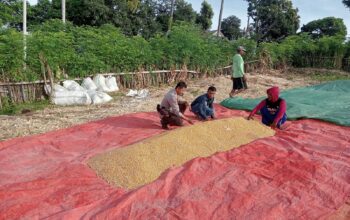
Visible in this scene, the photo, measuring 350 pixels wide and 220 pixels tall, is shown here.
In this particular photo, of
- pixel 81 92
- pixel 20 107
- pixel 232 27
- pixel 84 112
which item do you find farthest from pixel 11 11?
pixel 232 27

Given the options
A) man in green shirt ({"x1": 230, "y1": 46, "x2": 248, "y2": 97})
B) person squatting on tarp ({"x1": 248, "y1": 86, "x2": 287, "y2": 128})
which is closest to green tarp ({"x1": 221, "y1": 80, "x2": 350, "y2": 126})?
person squatting on tarp ({"x1": 248, "y1": 86, "x2": 287, "y2": 128})

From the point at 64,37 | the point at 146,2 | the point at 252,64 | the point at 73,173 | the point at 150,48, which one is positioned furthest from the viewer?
the point at 146,2

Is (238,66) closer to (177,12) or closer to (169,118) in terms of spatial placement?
(169,118)

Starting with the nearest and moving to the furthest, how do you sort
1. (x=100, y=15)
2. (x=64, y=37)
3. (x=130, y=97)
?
(x=64, y=37)
(x=130, y=97)
(x=100, y=15)

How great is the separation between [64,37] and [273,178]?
21.4ft

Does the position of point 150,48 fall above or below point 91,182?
above

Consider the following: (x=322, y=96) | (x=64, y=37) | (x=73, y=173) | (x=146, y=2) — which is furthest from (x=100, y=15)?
(x=73, y=173)

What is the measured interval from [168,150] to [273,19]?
26.4m

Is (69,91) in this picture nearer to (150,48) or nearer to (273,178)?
(150,48)

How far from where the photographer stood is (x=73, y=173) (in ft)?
11.6

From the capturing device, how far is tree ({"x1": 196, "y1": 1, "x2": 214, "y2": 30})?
88.1 feet

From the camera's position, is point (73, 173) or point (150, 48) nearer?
point (73, 173)

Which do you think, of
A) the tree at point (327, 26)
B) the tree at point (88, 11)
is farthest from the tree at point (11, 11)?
the tree at point (327, 26)

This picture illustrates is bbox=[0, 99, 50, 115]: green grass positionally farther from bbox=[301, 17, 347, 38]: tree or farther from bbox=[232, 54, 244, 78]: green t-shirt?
bbox=[301, 17, 347, 38]: tree
